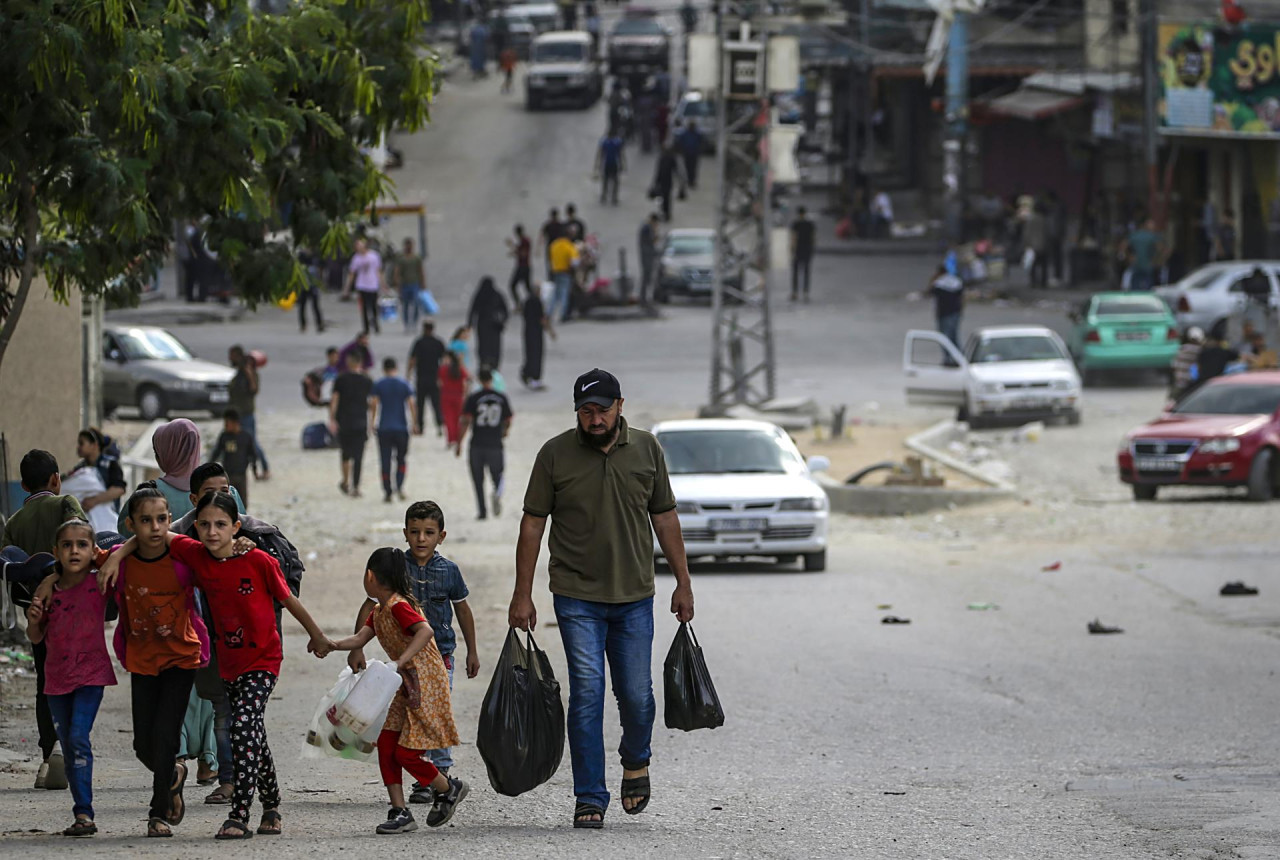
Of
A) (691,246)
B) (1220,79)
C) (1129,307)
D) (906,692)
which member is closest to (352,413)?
(906,692)

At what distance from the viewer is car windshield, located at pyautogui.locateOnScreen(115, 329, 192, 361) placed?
1139 inches

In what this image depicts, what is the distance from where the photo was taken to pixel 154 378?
28.2 meters

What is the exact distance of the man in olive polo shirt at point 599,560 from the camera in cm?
751

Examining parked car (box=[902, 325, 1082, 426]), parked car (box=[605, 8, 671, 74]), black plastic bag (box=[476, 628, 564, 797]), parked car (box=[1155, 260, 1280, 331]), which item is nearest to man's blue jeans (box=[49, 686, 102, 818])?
black plastic bag (box=[476, 628, 564, 797])

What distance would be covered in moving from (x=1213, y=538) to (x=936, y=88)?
127 feet

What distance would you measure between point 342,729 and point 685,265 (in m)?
36.2

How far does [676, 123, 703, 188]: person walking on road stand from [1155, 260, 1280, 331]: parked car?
17.9 metres

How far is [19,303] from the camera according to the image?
10.4 metres

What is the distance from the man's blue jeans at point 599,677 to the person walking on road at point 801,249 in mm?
35614

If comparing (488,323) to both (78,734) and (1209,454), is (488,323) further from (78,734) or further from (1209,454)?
(78,734)

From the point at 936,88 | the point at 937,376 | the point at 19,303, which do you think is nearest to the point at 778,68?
the point at 937,376

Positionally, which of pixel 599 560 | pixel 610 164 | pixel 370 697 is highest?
pixel 610 164

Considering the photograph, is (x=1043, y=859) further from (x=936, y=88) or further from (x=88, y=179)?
(x=936, y=88)

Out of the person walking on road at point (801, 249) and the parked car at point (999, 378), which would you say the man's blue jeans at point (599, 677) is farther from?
the person walking on road at point (801, 249)
